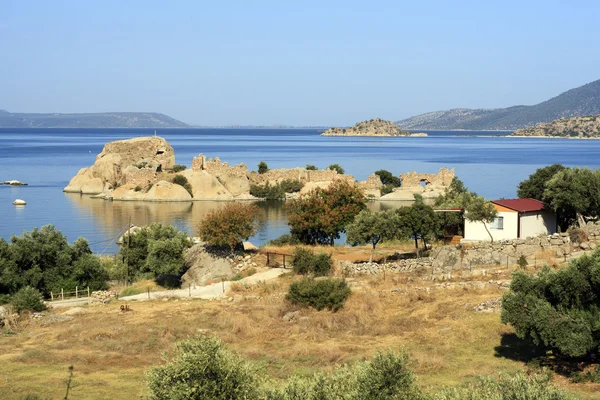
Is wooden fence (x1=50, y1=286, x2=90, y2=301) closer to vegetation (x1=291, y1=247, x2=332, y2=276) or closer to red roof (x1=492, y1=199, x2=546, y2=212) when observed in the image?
vegetation (x1=291, y1=247, x2=332, y2=276)

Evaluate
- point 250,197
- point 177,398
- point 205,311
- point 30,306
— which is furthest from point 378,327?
point 250,197

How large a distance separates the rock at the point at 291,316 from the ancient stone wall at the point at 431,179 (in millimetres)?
57533

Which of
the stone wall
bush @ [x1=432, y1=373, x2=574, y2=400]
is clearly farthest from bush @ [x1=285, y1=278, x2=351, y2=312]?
bush @ [x1=432, y1=373, x2=574, y2=400]

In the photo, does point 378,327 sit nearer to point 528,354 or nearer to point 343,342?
point 343,342

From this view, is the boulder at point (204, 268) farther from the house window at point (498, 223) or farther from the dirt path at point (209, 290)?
the house window at point (498, 223)

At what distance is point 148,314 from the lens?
23031 millimetres

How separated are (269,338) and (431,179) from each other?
207ft

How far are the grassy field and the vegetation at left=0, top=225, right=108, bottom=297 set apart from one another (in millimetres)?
4756

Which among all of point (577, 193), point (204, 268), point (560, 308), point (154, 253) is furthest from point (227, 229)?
point (560, 308)

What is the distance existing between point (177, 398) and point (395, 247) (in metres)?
25.6

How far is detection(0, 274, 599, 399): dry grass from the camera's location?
16375mm

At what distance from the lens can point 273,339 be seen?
19.7 metres

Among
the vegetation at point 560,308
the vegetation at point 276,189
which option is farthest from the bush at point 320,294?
the vegetation at point 276,189

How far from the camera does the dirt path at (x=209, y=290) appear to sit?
26578mm
